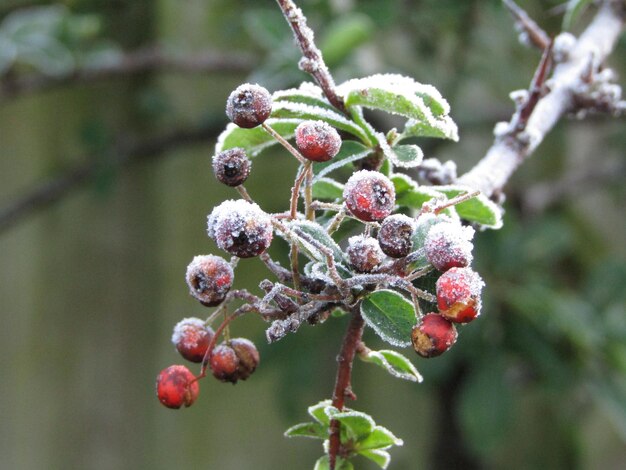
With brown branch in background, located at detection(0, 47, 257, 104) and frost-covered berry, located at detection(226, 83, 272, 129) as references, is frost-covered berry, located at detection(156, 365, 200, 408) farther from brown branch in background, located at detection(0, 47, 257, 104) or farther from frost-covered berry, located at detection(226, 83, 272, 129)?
brown branch in background, located at detection(0, 47, 257, 104)

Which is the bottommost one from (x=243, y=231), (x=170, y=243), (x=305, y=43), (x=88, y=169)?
(x=243, y=231)

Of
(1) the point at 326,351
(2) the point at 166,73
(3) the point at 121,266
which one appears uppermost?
(2) the point at 166,73

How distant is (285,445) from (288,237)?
150 cm

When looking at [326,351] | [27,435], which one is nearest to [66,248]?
[27,435]

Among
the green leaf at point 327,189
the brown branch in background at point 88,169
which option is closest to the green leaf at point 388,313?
the green leaf at point 327,189


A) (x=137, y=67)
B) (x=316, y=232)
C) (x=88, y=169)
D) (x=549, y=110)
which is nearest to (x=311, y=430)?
(x=316, y=232)

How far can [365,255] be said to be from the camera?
36cm

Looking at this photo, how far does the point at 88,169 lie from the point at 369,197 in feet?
4.24

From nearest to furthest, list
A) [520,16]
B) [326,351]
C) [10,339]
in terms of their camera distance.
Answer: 1. [520,16]
2. [326,351]
3. [10,339]

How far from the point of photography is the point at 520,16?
59cm

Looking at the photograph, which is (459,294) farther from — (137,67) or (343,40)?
(137,67)

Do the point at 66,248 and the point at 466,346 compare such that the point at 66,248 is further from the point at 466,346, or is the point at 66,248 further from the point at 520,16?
the point at 520,16

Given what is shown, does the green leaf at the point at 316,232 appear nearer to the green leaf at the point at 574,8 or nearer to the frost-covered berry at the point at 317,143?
the frost-covered berry at the point at 317,143

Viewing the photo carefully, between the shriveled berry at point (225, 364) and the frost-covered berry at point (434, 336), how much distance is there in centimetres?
12
